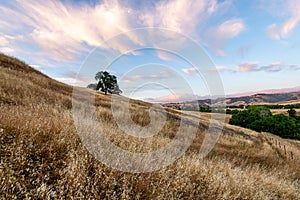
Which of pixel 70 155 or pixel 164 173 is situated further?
pixel 164 173

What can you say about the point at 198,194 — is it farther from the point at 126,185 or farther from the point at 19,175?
the point at 19,175

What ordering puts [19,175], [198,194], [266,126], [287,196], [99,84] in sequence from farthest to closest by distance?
[266,126] < [99,84] < [287,196] < [198,194] < [19,175]

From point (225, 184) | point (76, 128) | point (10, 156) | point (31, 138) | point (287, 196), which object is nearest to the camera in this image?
point (10, 156)

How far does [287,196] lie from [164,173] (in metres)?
4.44

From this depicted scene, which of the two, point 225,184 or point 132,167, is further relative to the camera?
point 225,184

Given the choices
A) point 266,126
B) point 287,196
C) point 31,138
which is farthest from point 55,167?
point 266,126

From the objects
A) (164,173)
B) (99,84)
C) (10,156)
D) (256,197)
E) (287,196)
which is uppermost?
(99,84)

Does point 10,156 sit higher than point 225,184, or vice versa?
point 10,156

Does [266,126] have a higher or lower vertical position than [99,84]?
lower

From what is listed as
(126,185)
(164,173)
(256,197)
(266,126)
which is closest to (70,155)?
(126,185)

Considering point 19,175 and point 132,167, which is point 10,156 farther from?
point 132,167

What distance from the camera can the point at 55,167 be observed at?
3285mm

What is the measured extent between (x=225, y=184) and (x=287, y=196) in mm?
3006

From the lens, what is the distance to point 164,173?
4.16 metres
